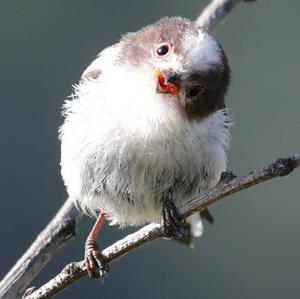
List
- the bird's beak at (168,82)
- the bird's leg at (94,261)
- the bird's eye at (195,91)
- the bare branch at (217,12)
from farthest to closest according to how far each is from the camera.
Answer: the bare branch at (217,12) → the bird's leg at (94,261) → the bird's eye at (195,91) → the bird's beak at (168,82)

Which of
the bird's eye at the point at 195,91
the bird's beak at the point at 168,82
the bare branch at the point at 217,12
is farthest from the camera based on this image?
the bare branch at the point at 217,12

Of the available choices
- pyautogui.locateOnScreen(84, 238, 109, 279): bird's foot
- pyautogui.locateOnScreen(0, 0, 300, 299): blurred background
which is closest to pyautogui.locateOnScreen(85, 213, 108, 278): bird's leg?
pyautogui.locateOnScreen(84, 238, 109, 279): bird's foot

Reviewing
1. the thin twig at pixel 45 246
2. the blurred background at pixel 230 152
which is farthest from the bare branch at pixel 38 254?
the blurred background at pixel 230 152

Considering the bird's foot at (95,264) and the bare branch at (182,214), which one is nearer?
the bare branch at (182,214)

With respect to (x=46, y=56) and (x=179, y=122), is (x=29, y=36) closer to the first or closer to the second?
(x=46, y=56)

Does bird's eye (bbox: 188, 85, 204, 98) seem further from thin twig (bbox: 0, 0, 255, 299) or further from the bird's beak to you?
thin twig (bbox: 0, 0, 255, 299)

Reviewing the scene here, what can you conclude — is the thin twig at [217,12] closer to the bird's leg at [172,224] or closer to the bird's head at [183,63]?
the bird's head at [183,63]

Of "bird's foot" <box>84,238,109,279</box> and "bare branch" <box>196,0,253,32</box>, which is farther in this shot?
"bare branch" <box>196,0,253,32</box>
